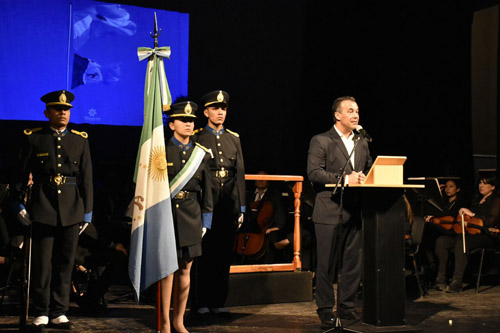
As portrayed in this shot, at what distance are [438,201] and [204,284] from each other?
10.9 feet

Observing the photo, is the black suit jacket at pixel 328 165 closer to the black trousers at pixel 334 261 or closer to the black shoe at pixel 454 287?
the black trousers at pixel 334 261

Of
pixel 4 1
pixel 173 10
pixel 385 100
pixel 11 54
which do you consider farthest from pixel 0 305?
pixel 385 100

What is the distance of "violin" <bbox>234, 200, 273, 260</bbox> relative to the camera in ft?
20.3

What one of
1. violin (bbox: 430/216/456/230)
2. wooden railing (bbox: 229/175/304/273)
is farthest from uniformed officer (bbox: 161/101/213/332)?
violin (bbox: 430/216/456/230)

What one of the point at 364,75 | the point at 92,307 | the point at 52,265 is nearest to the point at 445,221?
the point at 364,75

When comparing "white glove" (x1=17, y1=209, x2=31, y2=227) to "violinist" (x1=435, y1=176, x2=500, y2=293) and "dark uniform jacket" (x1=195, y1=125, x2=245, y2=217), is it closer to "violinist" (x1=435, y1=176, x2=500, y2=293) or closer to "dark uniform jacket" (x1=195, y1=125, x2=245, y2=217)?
"dark uniform jacket" (x1=195, y1=125, x2=245, y2=217)

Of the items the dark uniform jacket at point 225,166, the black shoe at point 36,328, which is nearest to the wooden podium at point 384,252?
the dark uniform jacket at point 225,166

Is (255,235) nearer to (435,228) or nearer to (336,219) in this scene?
(336,219)

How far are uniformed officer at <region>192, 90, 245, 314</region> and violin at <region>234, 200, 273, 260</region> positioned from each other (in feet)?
2.87

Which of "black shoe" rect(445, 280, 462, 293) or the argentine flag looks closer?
the argentine flag

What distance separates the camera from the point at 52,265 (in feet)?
15.7

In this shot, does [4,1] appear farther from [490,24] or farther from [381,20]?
[490,24]

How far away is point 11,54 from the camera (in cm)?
743

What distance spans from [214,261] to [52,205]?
1.34 metres
